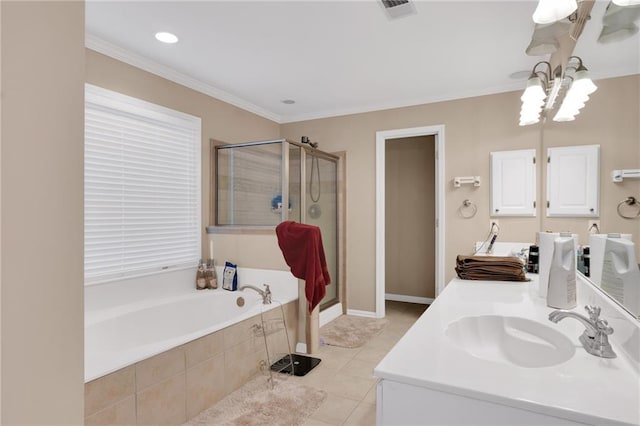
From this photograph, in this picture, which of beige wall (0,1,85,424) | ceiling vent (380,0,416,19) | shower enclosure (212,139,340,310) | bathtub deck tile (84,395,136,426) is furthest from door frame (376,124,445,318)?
beige wall (0,1,85,424)

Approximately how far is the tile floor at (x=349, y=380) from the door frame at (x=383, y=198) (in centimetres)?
57

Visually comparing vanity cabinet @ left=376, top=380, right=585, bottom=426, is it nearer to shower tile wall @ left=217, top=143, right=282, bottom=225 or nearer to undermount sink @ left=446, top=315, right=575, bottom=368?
undermount sink @ left=446, top=315, right=575, bottom=368

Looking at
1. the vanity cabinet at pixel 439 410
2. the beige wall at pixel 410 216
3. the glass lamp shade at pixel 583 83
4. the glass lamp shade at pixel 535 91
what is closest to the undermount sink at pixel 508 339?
the vanity cabinet at pixel 439 410

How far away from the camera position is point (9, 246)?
500 millimetres

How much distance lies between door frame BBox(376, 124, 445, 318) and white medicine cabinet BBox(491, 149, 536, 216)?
20.4 inches

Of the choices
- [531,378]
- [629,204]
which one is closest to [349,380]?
[531,378]

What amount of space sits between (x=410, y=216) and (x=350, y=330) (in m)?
1.98

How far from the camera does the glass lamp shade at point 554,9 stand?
1.31 meters

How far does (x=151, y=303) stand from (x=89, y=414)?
1388mm

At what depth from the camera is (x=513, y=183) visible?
324cm

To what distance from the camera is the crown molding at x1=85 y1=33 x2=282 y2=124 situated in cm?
259

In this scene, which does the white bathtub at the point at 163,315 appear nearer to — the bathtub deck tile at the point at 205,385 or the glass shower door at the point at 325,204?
the bathtub deck tile at the point at 205,385

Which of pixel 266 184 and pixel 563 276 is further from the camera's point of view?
pixel 266 184

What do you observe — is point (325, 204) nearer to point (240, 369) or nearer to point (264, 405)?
point (240, 369)
